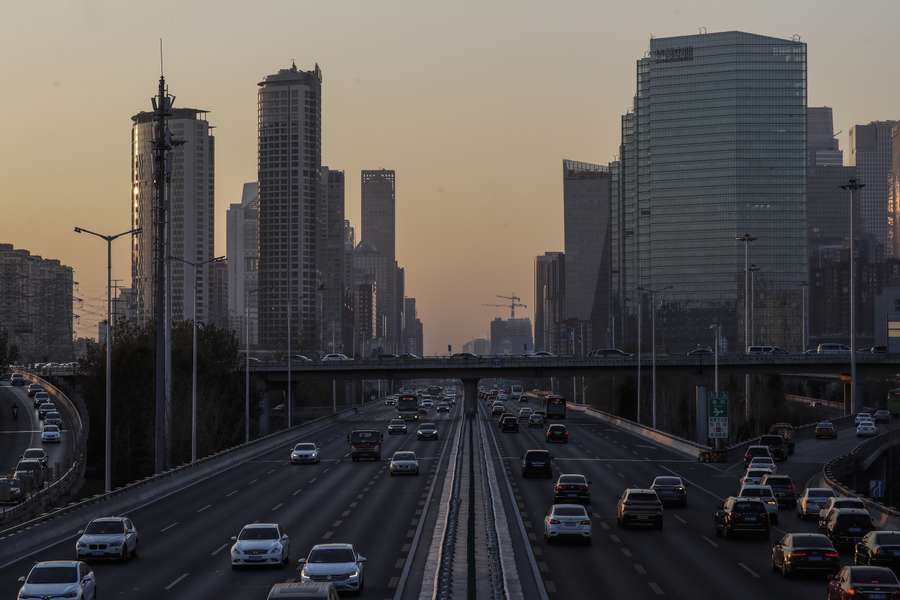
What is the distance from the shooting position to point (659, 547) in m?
41.1

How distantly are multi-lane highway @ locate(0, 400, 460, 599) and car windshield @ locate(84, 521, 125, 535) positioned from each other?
1109 mm

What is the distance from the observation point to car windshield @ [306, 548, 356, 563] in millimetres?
31094

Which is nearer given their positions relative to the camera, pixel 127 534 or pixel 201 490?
pixel 127 534

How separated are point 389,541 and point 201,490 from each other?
25.2 metres

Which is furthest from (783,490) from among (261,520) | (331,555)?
(331,555)

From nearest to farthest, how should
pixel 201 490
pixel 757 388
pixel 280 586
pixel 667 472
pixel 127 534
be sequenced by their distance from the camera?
pixel 280 586
pixel 127 534
pixel 201 490
pixel 667 472
pixel 757 388

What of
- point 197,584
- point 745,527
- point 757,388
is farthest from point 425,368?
point 197,584

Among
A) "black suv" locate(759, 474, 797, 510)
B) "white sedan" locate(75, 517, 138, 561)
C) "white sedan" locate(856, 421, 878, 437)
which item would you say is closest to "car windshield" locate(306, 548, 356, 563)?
"white sedan" locate(75, 517, 138, 561)

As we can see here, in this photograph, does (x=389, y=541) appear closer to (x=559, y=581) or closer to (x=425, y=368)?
(x=559, y=581)

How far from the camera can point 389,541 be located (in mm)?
41875

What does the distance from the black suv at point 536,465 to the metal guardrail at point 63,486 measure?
78.8ft

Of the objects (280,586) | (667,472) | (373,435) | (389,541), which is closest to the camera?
(280,586)

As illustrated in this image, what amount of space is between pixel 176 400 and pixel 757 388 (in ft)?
258

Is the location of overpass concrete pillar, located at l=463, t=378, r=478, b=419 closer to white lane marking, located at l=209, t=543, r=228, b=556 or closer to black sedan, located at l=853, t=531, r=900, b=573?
white lane marking, located at l=209, t=543, r=228, b=556
